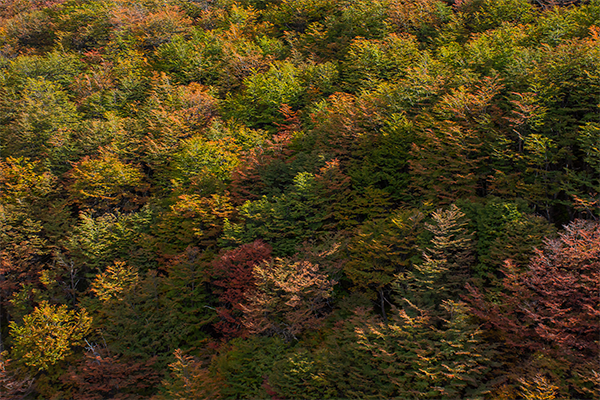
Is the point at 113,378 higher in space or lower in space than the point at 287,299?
lower

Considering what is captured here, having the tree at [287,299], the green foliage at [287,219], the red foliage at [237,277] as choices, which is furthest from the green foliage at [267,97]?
the tree at [287,299]

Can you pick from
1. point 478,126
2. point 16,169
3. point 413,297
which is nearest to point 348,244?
point 413,297

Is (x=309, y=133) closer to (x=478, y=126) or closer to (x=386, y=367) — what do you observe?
(x=478, y=126)

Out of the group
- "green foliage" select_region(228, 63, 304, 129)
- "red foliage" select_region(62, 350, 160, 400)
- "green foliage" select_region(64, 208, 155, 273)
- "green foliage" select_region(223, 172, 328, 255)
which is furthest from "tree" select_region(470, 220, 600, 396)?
"green foliage" select_region(228, 63, 304, 129)

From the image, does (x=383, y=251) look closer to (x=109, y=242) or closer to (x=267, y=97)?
(x=109, y=242)

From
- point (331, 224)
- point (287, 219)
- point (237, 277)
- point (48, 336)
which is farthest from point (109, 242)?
point (331, 224)
